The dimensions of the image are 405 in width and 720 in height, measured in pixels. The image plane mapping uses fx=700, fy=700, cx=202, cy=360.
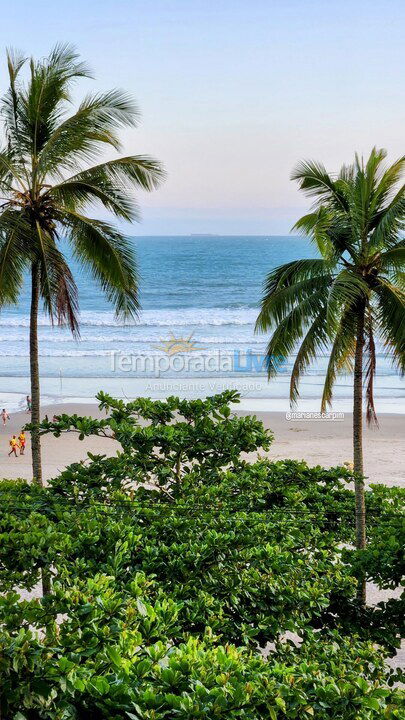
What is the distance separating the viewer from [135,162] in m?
11.5

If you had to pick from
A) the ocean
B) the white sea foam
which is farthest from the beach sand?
the white sea foam

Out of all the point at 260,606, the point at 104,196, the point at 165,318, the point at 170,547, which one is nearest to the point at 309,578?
the point at 260,606

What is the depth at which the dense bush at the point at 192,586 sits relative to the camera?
442 centimetres

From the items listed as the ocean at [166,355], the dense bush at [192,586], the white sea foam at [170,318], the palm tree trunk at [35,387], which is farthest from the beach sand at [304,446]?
the white sea foam at [170,318]

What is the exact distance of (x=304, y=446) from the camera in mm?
23391

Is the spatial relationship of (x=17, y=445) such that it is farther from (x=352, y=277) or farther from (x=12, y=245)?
(x=352, y=277)

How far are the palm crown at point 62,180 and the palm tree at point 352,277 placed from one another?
117 inches

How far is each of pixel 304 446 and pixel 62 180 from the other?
47.1 ft

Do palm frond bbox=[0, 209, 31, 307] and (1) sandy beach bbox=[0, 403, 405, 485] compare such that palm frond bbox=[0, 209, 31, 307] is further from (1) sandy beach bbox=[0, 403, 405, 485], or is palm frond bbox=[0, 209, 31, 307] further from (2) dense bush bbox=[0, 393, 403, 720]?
(1) sandy beach bbox=[0, 403, 405, 485]

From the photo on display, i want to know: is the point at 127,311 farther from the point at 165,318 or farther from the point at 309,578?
the point at 165,318

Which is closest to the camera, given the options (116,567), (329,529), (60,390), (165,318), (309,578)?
(116,567)

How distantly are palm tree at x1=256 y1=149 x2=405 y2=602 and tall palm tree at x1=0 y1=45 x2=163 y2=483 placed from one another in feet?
9.66

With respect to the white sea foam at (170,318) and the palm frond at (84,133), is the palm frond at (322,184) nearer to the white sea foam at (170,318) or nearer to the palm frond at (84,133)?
the palm frond at (84,133)

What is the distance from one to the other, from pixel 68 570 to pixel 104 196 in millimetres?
6832
